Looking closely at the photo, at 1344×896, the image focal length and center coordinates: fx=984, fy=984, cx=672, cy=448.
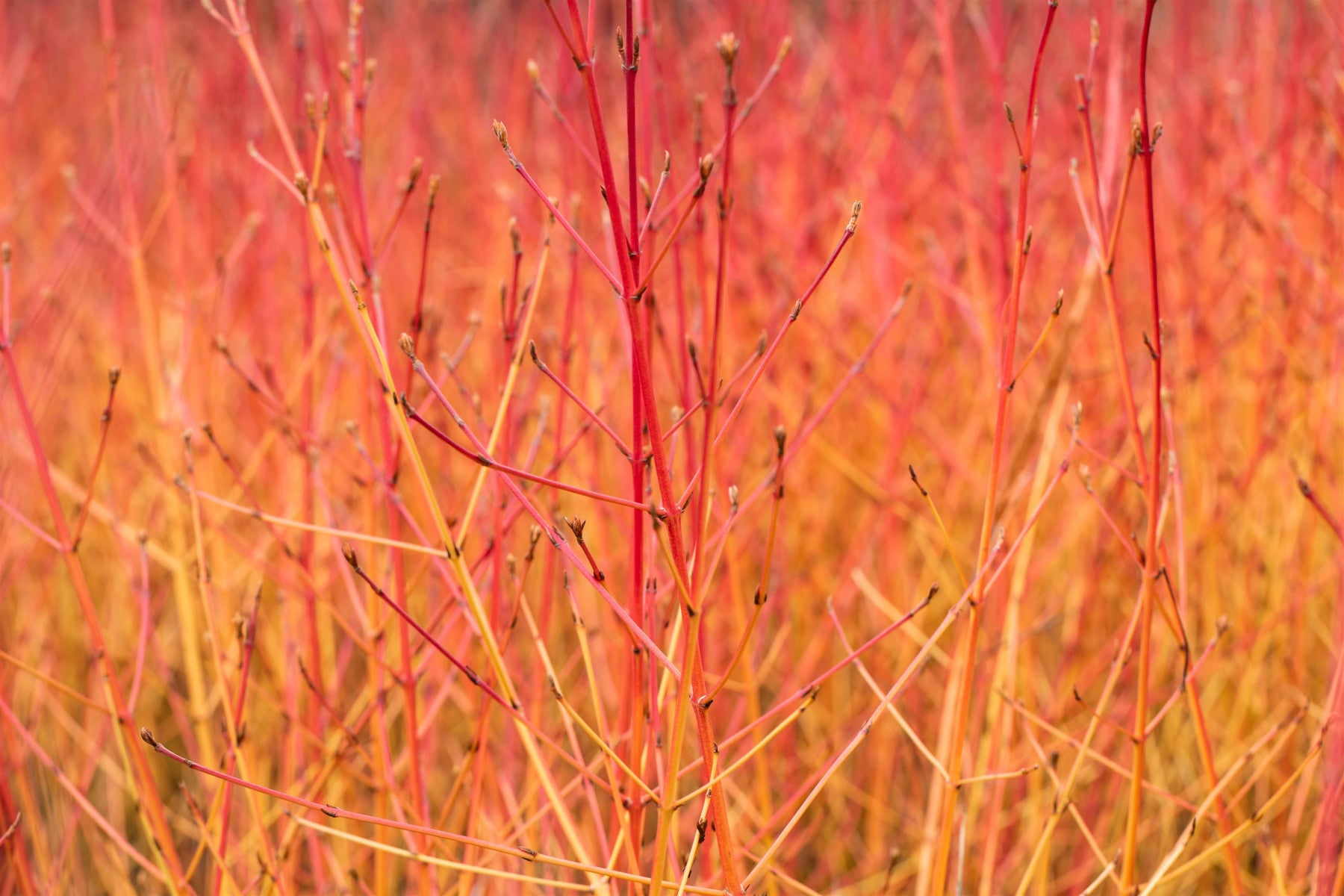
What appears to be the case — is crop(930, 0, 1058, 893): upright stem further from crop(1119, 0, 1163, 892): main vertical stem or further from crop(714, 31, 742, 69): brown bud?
crop(714, 31, 742, 69): brown bud

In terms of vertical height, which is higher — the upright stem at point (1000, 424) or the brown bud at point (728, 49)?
the brown bud at point (728, 49)

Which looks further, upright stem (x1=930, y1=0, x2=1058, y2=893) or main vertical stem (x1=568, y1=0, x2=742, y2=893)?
upright stem (x1=930, y1=0, x2=1058, y2=893)

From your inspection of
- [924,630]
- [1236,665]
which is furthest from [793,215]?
[1236,665]

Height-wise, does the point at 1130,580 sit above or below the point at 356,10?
below

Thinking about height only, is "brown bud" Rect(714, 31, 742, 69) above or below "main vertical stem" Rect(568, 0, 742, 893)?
above

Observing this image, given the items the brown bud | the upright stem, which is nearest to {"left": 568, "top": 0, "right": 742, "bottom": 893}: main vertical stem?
the brown bud

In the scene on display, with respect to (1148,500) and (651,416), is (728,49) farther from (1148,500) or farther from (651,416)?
(1148,500)

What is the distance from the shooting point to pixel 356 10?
0.97m

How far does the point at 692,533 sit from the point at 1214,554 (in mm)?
1563

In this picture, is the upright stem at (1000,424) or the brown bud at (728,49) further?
the upright stem at (1000,424)

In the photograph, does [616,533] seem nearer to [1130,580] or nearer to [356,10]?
[1130,580]

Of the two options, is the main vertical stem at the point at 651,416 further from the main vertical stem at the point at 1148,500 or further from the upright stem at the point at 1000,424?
the main vertical stem at the point at 1148,500

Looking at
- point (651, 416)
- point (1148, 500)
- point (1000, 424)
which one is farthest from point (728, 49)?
point (1148, 500)

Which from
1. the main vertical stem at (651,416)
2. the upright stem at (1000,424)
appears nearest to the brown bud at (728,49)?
the main vertical stem at (651,416)
